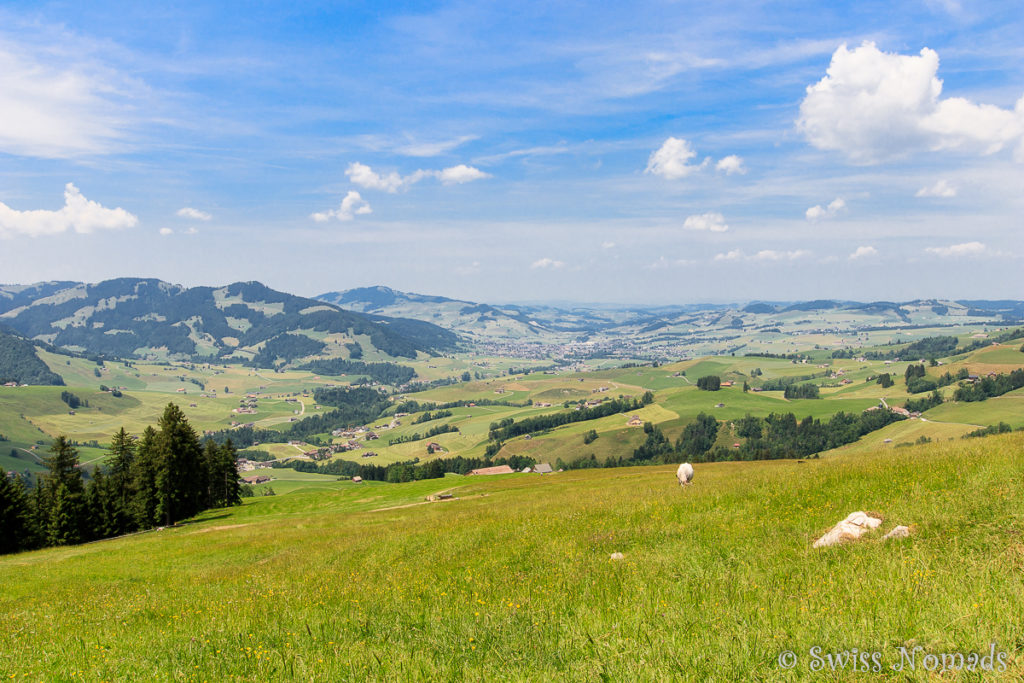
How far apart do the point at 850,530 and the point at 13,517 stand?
73.5 metres

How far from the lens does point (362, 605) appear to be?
10.9m

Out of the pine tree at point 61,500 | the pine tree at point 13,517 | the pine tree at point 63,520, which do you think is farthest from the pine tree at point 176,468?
the pine tree at point 13,517

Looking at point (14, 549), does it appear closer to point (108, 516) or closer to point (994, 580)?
point (108, 516)

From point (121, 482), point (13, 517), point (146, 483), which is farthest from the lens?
point (121, 482)

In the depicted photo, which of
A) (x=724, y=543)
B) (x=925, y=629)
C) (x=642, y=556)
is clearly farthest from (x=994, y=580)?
(x=642, y=556)

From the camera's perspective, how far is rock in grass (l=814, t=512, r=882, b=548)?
10758mm

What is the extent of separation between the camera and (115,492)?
63.8 m

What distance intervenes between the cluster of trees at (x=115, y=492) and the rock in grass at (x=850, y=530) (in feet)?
219

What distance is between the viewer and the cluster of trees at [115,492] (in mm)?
53906

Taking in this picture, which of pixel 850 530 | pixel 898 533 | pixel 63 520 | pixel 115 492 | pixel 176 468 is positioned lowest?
pixel 63 520

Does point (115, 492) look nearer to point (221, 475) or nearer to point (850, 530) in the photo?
point (221, 475)

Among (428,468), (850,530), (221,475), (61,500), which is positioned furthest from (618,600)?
(428,468)

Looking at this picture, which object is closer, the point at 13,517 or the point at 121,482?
the point at 13,517

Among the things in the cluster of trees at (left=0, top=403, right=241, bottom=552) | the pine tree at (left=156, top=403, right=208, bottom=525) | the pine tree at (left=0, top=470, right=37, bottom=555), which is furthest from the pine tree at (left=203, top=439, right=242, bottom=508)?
the pine tree at (left=0, top=470, right=37, bottom=555)
